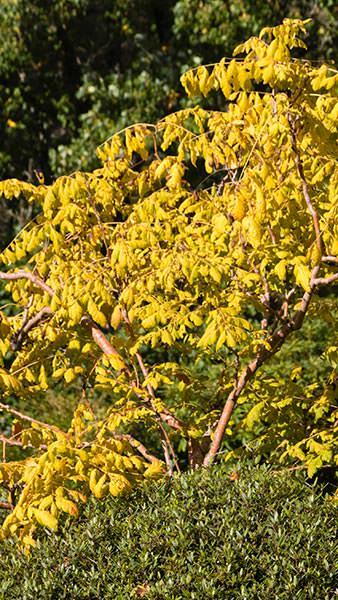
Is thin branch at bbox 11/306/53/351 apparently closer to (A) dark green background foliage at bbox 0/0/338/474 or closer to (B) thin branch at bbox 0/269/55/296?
(B) thin branch at bbox 0/269/55/296

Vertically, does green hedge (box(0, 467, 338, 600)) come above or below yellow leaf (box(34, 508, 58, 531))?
below

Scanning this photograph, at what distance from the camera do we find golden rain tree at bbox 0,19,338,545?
3379 millimetres

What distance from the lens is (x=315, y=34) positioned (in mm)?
10234

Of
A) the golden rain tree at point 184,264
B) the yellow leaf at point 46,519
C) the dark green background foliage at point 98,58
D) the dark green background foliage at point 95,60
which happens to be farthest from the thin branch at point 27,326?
the dark green background foliage at point 98,58

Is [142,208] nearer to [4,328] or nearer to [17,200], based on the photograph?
[4,328]

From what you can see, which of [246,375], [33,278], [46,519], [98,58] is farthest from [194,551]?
[98,58]

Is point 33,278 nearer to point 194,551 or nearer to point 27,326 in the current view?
point 27,326

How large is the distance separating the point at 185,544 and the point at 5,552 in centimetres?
79

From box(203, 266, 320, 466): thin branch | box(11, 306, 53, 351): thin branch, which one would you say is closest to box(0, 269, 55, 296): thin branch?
box(11, 306, 53, 351): thin branch

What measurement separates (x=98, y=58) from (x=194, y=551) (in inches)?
345

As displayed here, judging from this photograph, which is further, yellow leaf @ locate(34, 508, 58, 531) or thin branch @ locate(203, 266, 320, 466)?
thin branch @ locate(203, 266, 320, 466)

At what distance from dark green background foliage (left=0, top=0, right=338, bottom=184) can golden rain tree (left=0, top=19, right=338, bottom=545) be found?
5.46m

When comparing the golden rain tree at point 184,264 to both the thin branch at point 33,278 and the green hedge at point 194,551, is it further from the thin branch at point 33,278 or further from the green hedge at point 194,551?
the green hedge at point 194,551

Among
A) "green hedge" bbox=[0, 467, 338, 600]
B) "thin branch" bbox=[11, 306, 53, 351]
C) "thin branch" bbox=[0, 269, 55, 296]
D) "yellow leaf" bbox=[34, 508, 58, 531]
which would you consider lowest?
"green hedge" bbox=[0, 467, 338, 600]
